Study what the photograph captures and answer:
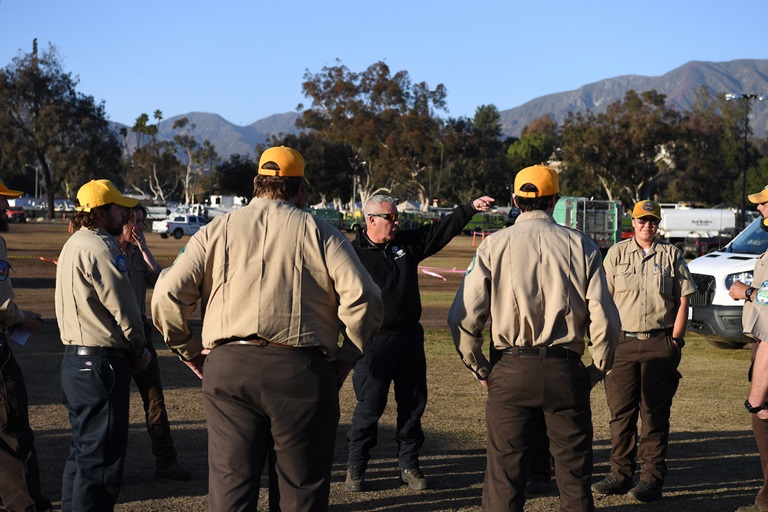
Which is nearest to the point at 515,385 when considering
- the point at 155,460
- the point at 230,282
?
the point at 230,282

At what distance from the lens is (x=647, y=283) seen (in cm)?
673

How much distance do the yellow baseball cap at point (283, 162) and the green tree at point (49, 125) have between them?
250 ft

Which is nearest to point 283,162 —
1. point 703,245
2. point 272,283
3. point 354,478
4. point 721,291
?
point 272,283

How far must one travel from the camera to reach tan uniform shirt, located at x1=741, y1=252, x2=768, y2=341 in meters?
5.52

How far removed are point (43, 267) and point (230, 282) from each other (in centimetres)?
2661

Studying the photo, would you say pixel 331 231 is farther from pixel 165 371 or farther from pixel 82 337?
pixel 165 371

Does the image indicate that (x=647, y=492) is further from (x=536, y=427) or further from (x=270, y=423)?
(x=270, y=423)

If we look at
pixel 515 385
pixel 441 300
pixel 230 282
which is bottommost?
pixel 441 300

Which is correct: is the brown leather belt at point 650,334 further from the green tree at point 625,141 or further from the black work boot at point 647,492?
the green tree at point 625,141

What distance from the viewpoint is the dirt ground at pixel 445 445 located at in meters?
6.29

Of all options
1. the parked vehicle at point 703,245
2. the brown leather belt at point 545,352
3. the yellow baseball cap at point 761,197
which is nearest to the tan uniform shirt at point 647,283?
the yellow baseball cap at point 761,197

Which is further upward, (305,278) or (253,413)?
(305,278)

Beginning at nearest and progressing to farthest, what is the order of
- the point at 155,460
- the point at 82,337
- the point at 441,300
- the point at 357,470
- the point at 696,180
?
the point at 82,337 < the point at 357,470 < the point at 155,460 < the point at 441,300 < the point at 696,180

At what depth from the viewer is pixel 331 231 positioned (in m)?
4.12
